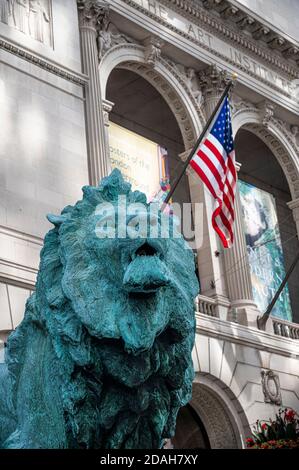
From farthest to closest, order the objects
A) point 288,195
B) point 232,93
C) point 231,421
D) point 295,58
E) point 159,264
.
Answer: point 288,195, point 295,58, point 232,93, point 231,421, point 159,264

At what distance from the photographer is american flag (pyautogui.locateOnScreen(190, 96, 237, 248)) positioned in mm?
17562

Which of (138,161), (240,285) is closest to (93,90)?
(138,161)

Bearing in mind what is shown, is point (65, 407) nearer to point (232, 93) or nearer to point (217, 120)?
point (217, 120)

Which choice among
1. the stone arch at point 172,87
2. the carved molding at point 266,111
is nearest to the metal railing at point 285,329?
the stone arch at point 172,87

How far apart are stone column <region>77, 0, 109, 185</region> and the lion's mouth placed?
51.1 feet

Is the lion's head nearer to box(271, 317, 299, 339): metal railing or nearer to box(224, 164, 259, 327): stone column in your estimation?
box(224, 164, 259, 327): stone column

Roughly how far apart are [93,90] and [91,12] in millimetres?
2569

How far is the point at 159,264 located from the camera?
10.8ft

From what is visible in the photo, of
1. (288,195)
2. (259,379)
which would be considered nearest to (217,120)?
(259,379)

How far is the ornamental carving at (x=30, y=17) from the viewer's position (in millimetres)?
19125

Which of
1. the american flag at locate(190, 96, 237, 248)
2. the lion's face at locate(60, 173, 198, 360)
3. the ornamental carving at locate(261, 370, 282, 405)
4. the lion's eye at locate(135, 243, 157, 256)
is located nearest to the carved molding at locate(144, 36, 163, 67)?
the american flag at locate(190, 96, 237, 248)

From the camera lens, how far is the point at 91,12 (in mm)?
21734

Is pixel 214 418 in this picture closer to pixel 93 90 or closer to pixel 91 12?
pixel 93 90
